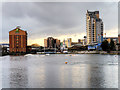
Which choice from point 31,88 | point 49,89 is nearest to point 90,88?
point 49,89

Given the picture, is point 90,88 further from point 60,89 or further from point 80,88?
point 60,89

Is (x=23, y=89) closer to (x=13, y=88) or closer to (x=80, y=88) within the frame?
(x=13, y=88)

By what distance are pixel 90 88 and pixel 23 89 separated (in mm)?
7668

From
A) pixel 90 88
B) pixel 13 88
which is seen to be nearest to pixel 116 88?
pixel 90 88

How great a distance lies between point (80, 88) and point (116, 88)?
4153 millimetres

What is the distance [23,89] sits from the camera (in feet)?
69.8

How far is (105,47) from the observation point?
7569 inches

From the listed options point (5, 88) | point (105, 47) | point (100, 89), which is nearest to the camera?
point (100, 89)

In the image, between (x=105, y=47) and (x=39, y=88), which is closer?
(x=39, y=88)

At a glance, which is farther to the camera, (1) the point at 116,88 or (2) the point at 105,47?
(2) the point at 105,47

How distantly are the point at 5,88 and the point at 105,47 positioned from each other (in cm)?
17799

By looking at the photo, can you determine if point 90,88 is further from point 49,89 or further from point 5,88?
point 5,88

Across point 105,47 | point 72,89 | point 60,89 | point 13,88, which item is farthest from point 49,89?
point 105,47

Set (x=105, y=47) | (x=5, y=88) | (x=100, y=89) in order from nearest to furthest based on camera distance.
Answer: (x=100, y=89) < (x=5, y=88) < (x=105, y=47)
